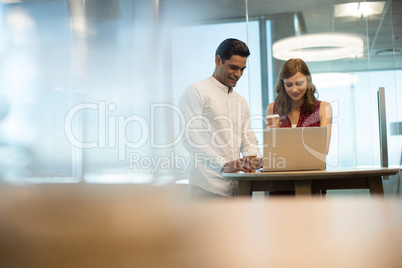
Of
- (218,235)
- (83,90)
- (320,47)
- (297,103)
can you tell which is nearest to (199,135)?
(297,103)

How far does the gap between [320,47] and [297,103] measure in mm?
1099

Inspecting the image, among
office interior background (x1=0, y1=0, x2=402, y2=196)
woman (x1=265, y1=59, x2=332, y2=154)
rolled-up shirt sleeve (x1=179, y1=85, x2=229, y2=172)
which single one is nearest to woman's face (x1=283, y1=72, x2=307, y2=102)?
woman (x1=265, y1=59, x2=332, y2=154)

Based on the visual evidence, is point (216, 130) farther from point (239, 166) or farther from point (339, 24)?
point (339, 24)

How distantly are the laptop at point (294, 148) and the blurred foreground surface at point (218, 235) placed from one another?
76cm

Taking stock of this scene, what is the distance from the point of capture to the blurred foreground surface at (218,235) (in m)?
0.12

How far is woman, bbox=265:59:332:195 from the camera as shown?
115cm

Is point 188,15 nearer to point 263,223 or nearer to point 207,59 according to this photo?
point 207,59

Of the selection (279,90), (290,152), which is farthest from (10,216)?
(279,90)

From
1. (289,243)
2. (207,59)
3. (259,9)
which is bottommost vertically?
(289,243)

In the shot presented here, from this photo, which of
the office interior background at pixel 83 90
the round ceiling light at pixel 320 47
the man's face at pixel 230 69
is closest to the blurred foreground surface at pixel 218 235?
the office interior background at pixel 83 90

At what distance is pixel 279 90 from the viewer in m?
1.22

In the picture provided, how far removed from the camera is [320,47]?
2.16m

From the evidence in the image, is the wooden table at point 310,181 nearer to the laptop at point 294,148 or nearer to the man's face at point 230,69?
the laptop at point 294,148

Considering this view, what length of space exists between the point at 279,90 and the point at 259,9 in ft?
3.90
